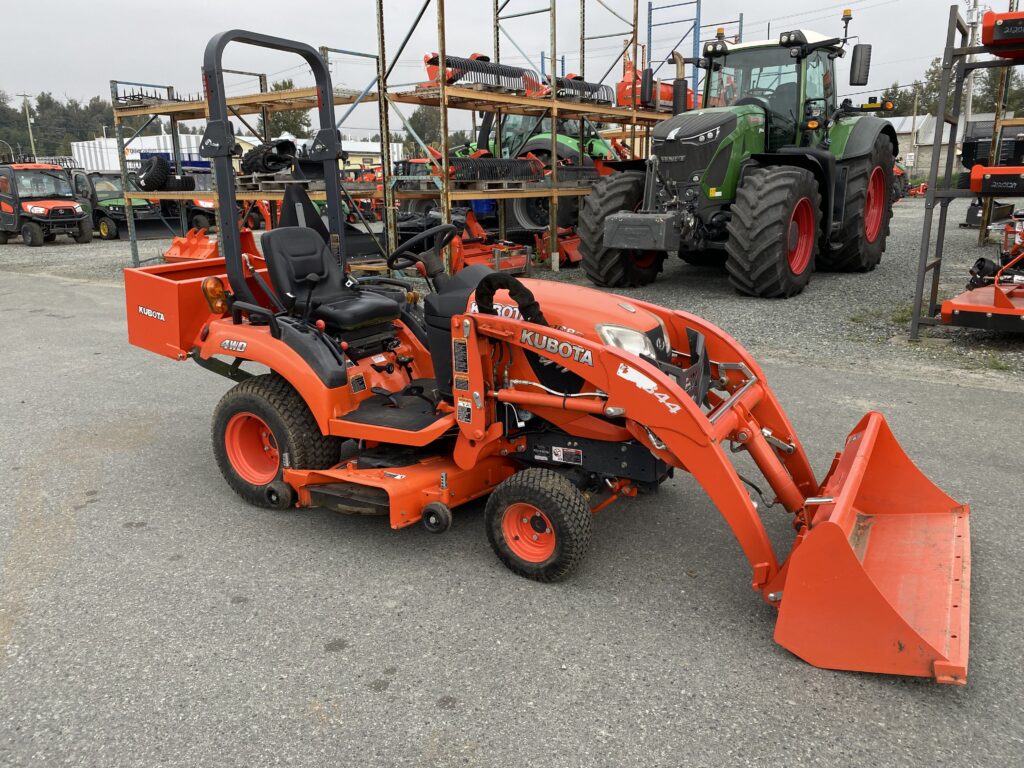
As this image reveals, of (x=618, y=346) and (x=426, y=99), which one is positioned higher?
(x=426, y=99)

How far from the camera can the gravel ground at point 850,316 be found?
21.4ft

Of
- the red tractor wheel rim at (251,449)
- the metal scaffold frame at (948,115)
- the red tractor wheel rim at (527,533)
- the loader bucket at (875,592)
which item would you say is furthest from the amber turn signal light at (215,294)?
the metal scaffold frame at (948,115)

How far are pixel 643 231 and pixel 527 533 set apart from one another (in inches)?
246

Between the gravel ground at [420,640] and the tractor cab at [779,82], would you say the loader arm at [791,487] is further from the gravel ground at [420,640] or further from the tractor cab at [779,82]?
the tractor cab at [779,82]

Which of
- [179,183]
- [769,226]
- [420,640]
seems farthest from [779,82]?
[179,183]

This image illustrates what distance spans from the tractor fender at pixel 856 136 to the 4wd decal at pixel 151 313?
844 cm

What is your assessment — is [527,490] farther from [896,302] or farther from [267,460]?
[896,302]

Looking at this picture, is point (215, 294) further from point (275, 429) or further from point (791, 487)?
point (791, 487)

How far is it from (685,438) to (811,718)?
0.98 metres

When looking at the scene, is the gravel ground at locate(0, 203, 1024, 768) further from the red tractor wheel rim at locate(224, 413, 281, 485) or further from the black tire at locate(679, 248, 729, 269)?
the black tire at locate(679, 248, 729, 269)

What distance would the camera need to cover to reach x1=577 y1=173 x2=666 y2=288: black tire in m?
9.72

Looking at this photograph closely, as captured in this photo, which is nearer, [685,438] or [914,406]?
[685,438]

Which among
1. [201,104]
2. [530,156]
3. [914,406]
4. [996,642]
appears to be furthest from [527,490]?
[201,104]

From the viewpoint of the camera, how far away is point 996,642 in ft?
8.91
